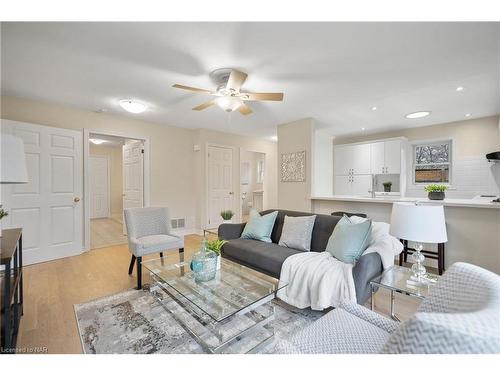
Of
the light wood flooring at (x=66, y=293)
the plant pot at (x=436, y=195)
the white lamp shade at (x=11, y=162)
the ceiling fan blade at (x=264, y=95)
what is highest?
the ceiling fan blade at (x=264, y=95)

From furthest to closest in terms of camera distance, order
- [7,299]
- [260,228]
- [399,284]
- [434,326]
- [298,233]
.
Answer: [260,228] < [298,233] < [399,284] < [7,299] < [434,326]

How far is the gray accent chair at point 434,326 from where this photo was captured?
1.74 feet

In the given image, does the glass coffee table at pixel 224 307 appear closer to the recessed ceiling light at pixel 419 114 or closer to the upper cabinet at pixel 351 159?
the recessed ceiling light at pixel 419 114

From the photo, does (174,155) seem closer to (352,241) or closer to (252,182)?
(252,182)

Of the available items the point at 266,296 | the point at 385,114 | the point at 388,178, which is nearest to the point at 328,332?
the point at 266,296

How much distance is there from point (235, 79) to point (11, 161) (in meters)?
1.86

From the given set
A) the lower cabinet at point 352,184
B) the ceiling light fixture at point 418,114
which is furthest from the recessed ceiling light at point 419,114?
the lower cabinet at point 352,184

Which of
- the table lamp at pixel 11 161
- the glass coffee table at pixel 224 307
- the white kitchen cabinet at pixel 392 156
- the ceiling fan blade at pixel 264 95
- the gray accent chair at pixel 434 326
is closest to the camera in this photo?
the gray accent chair at pixel 434 326

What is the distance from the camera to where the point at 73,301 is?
2.21 meters

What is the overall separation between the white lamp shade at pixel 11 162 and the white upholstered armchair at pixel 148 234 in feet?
4.42

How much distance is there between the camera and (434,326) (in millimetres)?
551

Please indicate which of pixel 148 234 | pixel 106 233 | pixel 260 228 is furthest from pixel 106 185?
pixel 260 228

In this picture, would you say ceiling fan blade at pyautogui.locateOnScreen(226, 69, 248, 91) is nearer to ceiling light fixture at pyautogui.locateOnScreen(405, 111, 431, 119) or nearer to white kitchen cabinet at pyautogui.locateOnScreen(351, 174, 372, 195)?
ceiling light fixture at pyautogui.locateOnScreen(405, 111, 431, 119)
